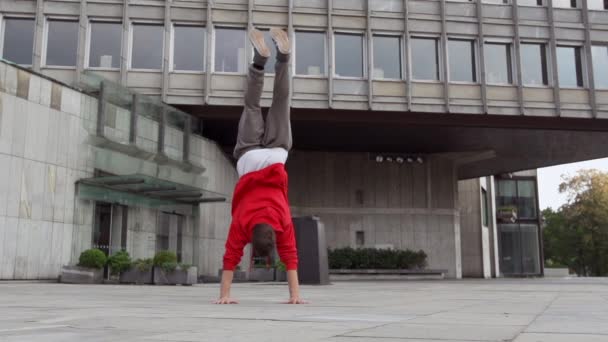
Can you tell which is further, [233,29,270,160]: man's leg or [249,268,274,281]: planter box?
[249,268,274,281]: planter box

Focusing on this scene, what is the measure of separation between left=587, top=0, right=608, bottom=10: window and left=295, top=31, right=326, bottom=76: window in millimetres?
11716

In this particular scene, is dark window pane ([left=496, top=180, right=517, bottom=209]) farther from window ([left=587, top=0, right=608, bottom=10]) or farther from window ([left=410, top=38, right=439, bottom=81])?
window ([left=410, top=38, right=439, bottom=81])


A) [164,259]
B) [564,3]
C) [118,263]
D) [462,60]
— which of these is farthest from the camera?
[564,3]

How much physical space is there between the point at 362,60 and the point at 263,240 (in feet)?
70.6

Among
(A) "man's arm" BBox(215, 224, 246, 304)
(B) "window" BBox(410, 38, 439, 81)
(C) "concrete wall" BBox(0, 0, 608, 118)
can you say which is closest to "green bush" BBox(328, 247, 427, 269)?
(C) "concrete wall" BBox(0, 0, 608, 118)

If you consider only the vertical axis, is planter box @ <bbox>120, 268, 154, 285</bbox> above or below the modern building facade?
below

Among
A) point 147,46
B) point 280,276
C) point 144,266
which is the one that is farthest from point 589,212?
point 144,266

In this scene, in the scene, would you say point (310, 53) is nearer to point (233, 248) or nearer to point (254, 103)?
point (254, 103)

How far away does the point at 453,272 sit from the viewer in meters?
32.9

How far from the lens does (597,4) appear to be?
91.0ft

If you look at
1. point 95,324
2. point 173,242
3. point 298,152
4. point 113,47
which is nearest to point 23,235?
point 173,242

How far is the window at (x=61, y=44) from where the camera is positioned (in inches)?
969

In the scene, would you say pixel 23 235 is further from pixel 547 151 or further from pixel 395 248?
pixel 547 151

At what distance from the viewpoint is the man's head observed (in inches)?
241
